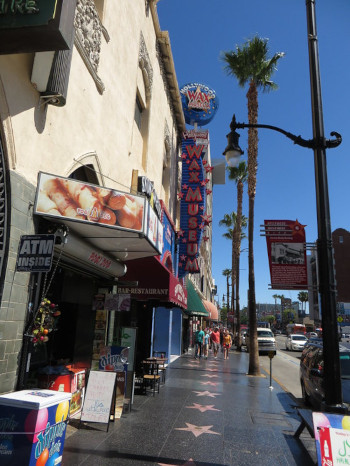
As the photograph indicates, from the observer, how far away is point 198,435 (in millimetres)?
6629

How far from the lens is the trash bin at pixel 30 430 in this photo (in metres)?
3.96

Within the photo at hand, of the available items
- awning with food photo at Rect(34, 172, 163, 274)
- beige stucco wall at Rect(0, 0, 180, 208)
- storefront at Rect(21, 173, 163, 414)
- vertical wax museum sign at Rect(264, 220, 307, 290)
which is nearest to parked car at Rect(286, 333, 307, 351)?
beige stucco wall at Rect(0, 0, 180, 208)

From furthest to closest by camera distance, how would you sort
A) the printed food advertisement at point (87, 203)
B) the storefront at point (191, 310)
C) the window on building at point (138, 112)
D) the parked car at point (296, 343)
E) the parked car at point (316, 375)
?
the parked car at point (296, 343), the storefront at point (191, 310), the window on building at point (138, 112), the parked car at point (316, 375), the printed food advertisement at point (87, 203)

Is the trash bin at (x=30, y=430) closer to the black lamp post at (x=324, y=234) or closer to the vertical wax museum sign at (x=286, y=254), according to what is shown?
the black lamp post at (x=324, y=234)

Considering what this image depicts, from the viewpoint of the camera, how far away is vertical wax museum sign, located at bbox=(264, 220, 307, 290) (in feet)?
23.2

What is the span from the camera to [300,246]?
283 inches

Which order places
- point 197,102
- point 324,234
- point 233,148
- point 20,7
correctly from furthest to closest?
1. point 197,102
2. point 233,148
3. point 324,234
4. point 20,7

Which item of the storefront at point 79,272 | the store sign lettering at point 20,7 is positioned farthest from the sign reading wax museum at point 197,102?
the store sign lettering at point 20,7

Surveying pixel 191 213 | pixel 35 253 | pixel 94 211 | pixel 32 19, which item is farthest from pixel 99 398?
Answer: pixel 191 213

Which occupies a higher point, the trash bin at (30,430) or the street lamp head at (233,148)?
the street lamp head at (233,148)

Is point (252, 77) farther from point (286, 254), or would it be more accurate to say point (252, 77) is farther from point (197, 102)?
point (286, 254)

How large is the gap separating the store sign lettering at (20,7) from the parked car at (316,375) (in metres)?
7.89

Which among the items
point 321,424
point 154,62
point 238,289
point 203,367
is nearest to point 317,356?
Answer: point 321,424

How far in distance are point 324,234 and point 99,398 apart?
4992 mm
